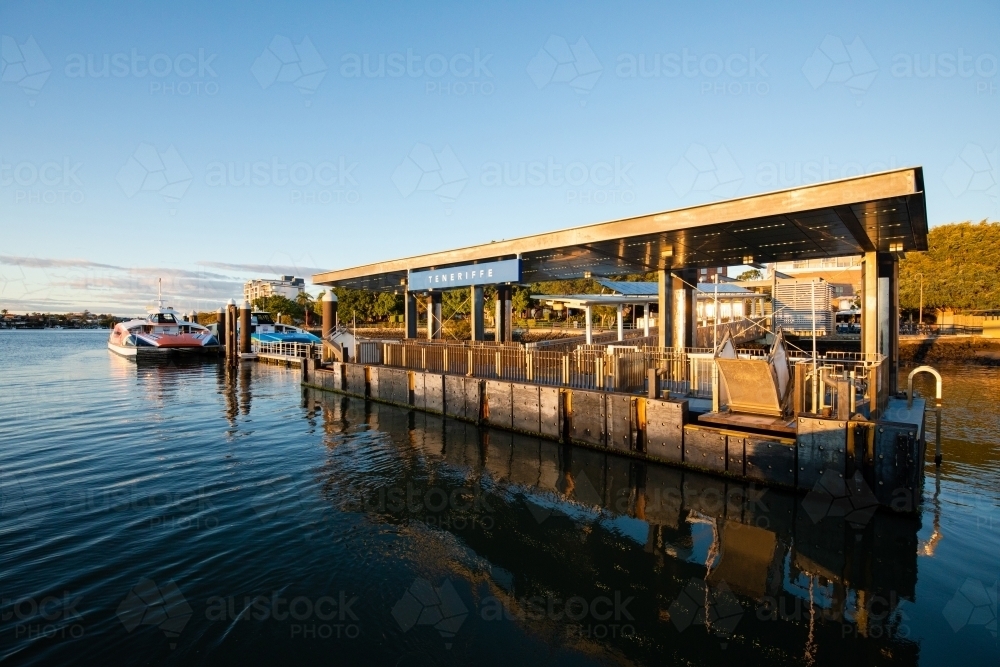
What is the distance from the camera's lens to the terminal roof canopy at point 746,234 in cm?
987

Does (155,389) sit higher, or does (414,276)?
(414,276)

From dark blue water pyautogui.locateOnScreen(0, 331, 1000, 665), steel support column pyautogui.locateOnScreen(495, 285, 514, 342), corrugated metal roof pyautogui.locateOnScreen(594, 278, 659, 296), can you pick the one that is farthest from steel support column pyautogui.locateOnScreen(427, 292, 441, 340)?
dark blue water pyautogui.locateOnScreen(0, 331, 1000, 665)

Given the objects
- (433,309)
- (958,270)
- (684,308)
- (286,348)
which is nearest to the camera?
(684,308)

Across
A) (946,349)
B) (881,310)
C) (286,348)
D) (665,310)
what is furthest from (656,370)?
(946,349)

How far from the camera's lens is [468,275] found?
19875 millimetres

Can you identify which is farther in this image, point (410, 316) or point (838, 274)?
point (838, 274)

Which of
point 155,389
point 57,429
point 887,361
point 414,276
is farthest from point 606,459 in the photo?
point 155,389

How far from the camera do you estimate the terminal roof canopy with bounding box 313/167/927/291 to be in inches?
388

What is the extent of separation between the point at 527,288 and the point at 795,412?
56108mm

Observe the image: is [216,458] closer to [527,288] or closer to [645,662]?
[645,662]

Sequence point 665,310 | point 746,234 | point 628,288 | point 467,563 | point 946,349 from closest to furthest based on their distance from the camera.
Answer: point 467,563
point 746,234
point 665,310
point 628,288
point 946,349

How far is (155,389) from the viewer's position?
25.0 metres

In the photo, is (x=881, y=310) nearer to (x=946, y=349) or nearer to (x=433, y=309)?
(x=433, y=309)

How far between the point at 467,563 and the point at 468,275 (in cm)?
1406
